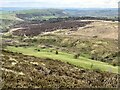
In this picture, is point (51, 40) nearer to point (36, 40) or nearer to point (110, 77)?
point (36, 40)

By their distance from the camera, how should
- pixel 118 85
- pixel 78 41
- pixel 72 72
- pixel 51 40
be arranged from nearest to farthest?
pixel 118 85 → pixel 72 72 → pixel 78 41 → pixel 51 40

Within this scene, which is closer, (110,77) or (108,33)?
(110,77)

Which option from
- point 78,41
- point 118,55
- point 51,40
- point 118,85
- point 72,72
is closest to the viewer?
point 118,85

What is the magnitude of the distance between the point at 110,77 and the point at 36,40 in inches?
4654

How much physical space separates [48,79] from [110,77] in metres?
17.8

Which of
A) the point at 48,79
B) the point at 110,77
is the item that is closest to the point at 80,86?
the point at 48,79

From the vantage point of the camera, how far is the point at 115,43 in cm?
15650

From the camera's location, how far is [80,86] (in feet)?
181

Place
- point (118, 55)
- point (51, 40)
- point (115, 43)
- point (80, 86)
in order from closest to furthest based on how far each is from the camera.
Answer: point (80, 86) → point (118, 55) → point (115, 43) → point (51, 40)

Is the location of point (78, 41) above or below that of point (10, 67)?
below

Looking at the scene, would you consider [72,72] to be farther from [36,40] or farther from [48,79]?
[36,40]

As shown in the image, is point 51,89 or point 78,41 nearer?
point 51,89

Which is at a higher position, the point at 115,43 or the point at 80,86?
the point at 80,86

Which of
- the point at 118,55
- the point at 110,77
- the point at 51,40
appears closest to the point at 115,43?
the point at 118,55
